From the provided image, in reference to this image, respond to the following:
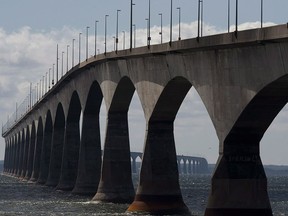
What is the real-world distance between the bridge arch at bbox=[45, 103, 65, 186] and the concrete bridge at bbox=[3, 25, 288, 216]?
8.98 meters

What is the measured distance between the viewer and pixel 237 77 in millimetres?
60906

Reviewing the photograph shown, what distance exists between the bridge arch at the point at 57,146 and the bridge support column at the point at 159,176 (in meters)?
59.1

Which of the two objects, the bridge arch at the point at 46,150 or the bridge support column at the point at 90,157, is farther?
the bridge arch at the point at 46,150

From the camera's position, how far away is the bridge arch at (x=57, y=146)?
5472 inches

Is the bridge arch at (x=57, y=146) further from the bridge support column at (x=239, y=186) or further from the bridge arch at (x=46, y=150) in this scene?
the bridge support column at (x=239, y=186)

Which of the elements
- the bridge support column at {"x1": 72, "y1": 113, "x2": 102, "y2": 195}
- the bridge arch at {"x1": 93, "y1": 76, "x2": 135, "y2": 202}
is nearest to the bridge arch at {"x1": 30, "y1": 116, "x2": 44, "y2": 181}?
the bridge support column at {"x1": 72, "y1": 113, "x2": 102, "y2": 195}

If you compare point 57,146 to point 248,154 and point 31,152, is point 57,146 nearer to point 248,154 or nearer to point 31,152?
point 31,152

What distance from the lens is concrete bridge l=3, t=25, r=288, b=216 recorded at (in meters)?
58.5

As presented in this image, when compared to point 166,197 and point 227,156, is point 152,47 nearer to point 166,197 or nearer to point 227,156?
point 166,197

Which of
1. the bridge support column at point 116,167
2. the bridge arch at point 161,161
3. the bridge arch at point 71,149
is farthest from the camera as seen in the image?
the bridge arch at point 71,149

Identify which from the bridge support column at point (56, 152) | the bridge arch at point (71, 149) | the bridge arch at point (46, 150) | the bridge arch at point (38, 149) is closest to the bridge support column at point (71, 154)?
the bridge arch at point (71, 149)

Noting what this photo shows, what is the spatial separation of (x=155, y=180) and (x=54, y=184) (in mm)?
64717

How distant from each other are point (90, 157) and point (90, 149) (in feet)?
2.73

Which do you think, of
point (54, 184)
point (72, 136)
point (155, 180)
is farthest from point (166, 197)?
point (54, 184)
